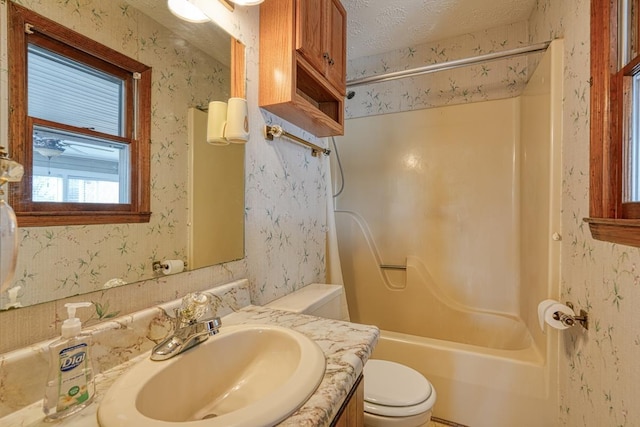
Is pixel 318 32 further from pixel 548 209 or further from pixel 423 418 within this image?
pixel 423 418

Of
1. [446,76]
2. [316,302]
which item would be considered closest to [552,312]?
[316,302]

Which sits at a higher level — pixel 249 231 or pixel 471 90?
pixel 471 90

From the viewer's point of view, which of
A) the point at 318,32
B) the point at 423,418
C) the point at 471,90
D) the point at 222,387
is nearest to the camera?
the point at 222,387

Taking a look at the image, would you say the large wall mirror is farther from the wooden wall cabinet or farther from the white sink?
the white sink

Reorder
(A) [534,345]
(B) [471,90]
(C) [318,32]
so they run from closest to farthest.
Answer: (C) [318,32] < (A) [534,345] < (B) [471,90]

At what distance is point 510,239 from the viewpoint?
6.58 ft

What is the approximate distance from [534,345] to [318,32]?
1.97 m

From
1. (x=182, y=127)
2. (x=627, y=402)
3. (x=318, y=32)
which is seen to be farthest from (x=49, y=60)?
(x=627, y=402)

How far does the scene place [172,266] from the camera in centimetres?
82

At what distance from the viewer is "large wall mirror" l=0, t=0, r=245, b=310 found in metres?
0.58

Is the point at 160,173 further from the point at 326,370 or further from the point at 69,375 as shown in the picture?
the point at 326,370

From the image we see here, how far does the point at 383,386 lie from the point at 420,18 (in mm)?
2247

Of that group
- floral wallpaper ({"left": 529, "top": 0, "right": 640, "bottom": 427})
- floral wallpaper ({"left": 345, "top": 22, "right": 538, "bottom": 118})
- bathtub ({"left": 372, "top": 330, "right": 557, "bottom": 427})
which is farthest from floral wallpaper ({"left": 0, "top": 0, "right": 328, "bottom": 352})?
floral wallpaper ({"left": 345, "top": 22, "right": 538, "bottom": 118})

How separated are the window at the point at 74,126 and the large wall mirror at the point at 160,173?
0.02m
